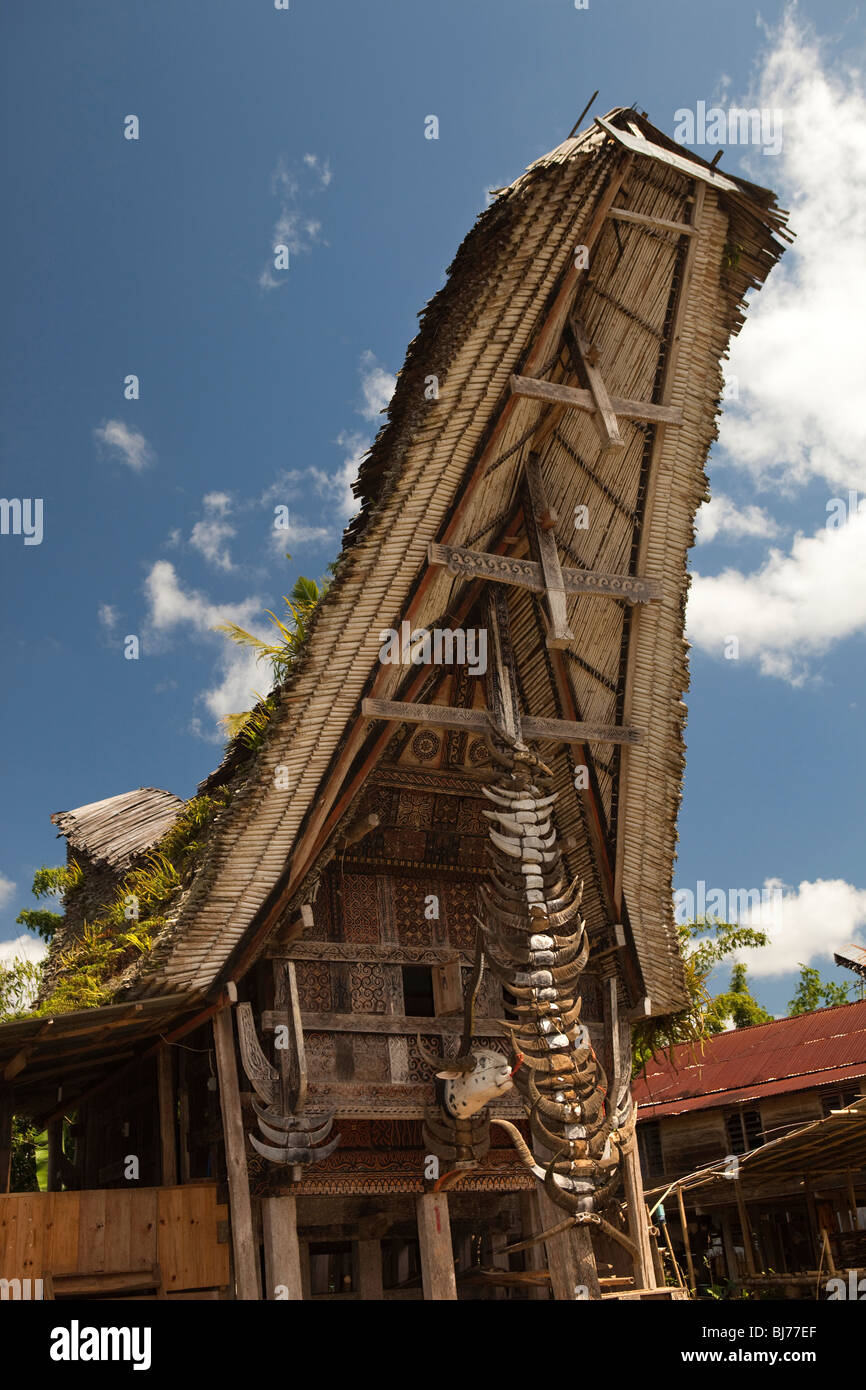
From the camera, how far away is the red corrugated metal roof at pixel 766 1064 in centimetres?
2156

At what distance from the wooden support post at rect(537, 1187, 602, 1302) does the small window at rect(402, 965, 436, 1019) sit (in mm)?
2298

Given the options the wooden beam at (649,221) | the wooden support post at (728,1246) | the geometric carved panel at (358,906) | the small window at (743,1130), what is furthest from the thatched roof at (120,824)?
the wooden support post at (728,1246)

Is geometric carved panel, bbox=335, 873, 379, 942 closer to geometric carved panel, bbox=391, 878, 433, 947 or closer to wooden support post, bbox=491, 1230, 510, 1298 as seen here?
geometric carved panel, bbox=391, 878, 433, 947

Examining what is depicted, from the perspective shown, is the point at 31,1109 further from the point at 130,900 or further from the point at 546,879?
the point at 546,879

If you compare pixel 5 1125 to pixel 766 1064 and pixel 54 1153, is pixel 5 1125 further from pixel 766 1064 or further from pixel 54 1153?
pixel 766 1064

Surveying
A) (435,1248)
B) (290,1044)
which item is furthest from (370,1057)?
(435,1248)

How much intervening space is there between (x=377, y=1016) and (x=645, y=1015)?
117 inches

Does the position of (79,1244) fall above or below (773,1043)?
below

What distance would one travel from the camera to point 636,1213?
12039 millimetres

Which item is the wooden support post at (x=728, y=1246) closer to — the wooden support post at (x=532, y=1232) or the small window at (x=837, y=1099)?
the small window at (x=837, y=1099)

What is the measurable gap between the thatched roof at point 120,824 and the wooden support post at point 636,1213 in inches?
263
